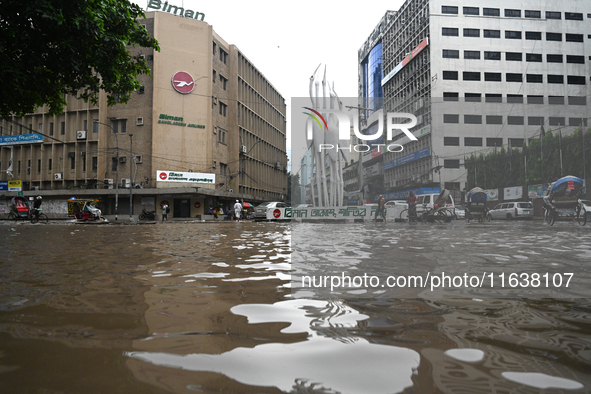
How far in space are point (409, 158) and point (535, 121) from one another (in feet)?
5.37

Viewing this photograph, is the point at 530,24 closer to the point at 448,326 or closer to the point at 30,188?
the point at 448,326

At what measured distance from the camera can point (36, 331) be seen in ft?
6.15

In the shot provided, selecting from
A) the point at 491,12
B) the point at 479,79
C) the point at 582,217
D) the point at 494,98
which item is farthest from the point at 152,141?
the point at 582,217

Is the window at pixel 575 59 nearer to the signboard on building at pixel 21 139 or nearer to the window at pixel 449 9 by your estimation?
the window at pixel 449 9

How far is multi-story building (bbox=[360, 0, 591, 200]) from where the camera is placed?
488 cm

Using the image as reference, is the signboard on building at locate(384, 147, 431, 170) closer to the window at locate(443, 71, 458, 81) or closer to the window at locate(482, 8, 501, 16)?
the window at locate(443, 71, 458, 81)

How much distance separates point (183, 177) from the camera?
120 feet

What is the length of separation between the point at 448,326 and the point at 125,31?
1006 centimetres

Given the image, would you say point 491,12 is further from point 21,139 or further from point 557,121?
point 21,139

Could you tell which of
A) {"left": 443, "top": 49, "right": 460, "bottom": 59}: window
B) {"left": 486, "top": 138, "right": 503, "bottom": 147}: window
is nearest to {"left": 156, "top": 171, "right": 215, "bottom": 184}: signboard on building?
{"left": 443, "top": 49, "right": 460, "bottom": 59}: window

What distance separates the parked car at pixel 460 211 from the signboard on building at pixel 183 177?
1334 inches

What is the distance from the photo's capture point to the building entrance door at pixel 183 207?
122ft

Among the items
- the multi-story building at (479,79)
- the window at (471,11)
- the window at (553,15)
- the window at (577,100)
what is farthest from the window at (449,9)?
the window at (577,100)

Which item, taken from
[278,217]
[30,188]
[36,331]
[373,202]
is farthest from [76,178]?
[36,331]
